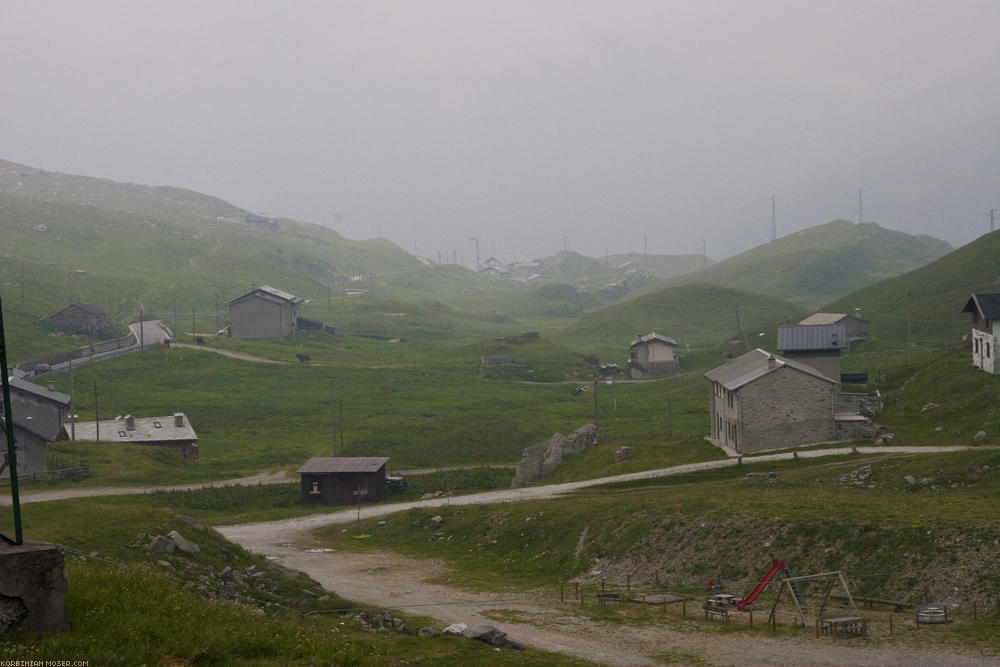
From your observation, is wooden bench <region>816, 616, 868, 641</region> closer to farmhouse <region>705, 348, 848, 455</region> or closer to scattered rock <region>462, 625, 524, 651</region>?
scattered rock <region>462, 625, 524, 651</region>

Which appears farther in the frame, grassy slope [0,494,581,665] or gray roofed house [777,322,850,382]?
gray roofed house [777,322,850,382]

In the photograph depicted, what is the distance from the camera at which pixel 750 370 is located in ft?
256

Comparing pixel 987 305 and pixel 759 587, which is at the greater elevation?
A: pixel 987 305

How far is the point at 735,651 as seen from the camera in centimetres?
3203

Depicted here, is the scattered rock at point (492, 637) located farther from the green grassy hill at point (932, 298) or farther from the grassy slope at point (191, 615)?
the green grassy hill at point (932, 298)

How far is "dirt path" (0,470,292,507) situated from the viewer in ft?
217

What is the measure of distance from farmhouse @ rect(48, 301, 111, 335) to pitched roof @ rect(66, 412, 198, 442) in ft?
207

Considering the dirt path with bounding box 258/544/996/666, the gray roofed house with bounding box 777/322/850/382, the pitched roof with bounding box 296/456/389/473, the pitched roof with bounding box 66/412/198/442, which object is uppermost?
the gray roofed house with bounding box 777/322/850/382

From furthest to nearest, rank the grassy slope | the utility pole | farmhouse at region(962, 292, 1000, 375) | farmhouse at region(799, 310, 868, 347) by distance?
1. farmhouse at region(799, 310, 868, 347)
2. the utility pole
3. farmhouse at region(962, 292, 1000, 375)
4. the grassy slope

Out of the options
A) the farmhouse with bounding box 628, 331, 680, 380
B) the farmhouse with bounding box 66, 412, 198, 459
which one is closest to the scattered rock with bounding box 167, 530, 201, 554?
the farmhouse with bounding box 66, 412, 198, 459

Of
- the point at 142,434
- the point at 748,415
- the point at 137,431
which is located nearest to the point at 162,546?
the point at 748,415

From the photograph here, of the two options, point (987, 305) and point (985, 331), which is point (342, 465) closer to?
point (985, 331)

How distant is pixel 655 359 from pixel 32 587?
13683 centimetres

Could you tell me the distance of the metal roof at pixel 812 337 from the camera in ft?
297
